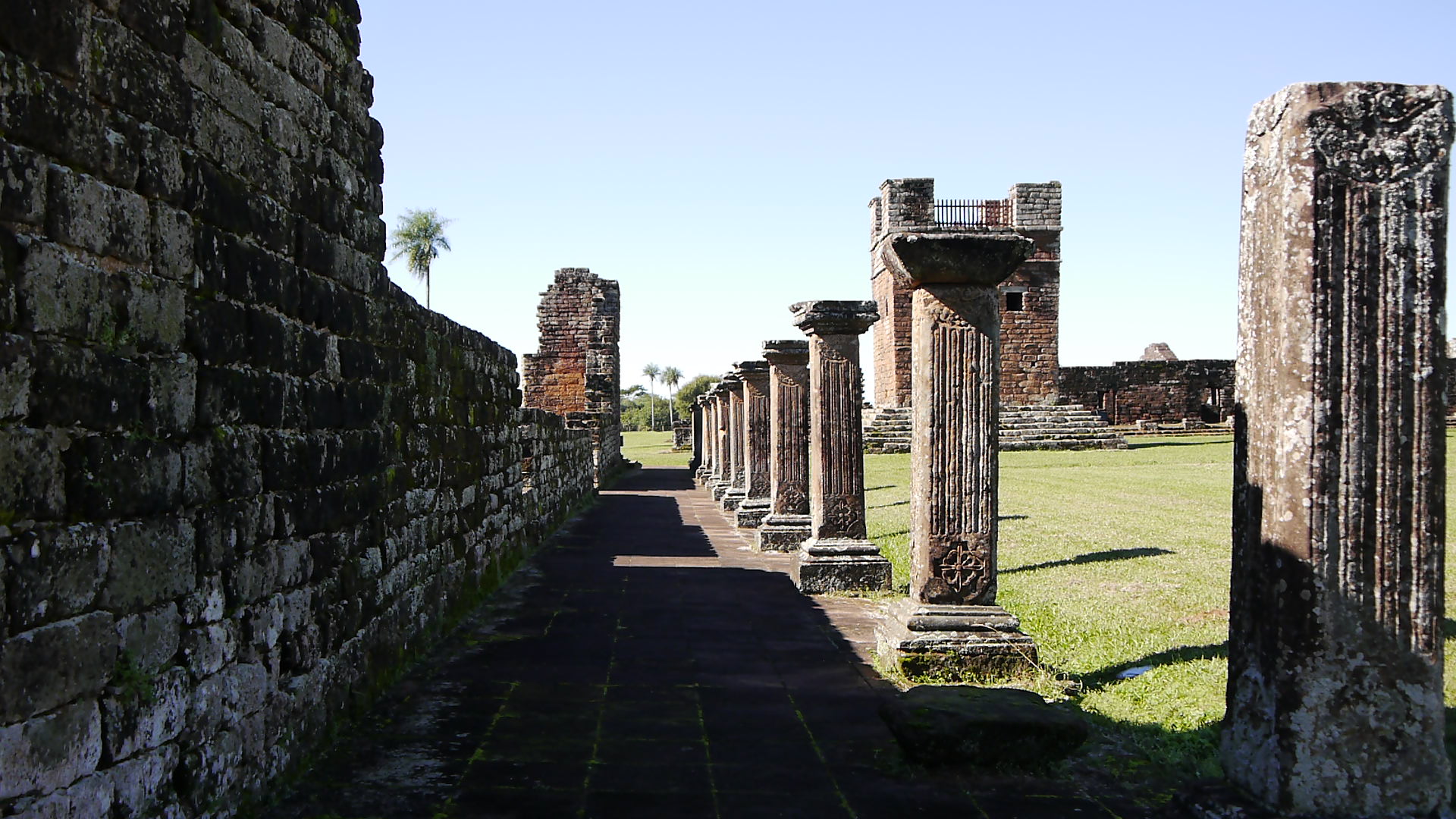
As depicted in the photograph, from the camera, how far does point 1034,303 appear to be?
3631cm

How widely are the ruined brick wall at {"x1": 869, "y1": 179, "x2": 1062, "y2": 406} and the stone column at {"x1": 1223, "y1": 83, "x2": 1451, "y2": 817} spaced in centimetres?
3182

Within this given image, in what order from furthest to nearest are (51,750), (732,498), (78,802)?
(732,498)
(78,802)
(51,750)

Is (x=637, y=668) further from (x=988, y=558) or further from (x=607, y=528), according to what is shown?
(x=607, y=528)

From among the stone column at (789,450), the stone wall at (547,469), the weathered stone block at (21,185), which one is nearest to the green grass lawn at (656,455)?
the stone wall at (547,469)

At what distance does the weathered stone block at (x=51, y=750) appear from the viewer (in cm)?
264

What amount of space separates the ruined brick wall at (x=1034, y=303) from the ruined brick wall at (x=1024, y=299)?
0.9 inches

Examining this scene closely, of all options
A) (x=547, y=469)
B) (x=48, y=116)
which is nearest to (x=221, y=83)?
(x=48, y=116)

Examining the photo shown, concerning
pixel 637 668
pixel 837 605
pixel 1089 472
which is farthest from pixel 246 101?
pixel 1089 472

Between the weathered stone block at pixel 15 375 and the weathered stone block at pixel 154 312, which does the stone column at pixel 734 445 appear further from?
the weathered stone block at pixel 15 375

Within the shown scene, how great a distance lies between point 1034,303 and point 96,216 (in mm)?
35294

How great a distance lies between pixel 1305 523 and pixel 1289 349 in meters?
0.49

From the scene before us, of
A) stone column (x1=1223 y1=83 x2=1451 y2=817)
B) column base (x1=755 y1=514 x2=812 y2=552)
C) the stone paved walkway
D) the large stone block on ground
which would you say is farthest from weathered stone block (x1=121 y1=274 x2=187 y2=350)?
column base (x1=755 y1=514 x2=812 y2=552)

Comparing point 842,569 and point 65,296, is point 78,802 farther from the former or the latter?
point 842,569

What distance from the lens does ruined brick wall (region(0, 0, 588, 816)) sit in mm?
2783
